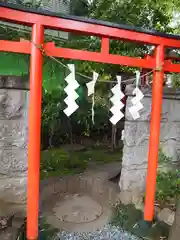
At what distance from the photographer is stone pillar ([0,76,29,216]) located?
360 centimetres

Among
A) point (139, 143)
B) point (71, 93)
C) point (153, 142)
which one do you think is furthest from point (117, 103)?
point (139, 143)

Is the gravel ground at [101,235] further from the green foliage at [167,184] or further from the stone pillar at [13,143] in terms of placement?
the green foliage at [167,184]

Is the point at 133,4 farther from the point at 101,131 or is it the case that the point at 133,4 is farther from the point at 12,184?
the point at 12,184

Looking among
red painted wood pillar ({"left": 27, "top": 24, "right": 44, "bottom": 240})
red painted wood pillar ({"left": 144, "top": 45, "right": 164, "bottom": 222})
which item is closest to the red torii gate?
red painted wood pillar ({"left": 27, "top": 24, "right": 44, "bottom": 240})

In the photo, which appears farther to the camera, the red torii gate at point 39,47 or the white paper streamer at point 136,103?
the white paper streamer at point 136,103

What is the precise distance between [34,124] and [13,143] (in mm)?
593

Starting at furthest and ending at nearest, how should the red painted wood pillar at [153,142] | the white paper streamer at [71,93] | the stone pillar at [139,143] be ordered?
the stone pillar at [139,143], the red painted wood pillar at [153,142], the white paper streamer at [71,93]

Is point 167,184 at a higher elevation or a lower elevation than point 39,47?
lower

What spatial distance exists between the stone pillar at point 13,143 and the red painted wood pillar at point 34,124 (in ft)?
1.31

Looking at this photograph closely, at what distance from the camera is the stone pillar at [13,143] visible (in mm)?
3602

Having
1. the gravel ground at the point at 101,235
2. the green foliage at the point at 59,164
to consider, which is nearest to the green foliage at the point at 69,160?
the green foliage at the point at 59,164

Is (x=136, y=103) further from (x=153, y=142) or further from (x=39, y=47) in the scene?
(x=39, y=47)

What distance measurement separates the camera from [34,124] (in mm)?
3324

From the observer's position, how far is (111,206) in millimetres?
4703
